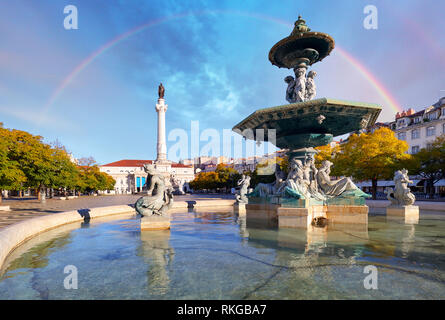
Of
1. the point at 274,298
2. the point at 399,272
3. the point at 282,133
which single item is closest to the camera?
the point at 274,298

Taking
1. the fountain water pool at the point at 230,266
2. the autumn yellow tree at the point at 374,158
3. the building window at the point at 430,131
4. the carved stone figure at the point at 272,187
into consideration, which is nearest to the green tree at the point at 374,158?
the autumn yellow tree at the point at 374,158

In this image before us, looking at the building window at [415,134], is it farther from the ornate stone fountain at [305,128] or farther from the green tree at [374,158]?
the ornate stone fountain at [305,128]

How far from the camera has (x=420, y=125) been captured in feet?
153

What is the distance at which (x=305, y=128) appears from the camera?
1012 cm

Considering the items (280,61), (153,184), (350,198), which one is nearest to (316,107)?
(350,198)

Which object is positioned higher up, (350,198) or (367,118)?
(367,118)

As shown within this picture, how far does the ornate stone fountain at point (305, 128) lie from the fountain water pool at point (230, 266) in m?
1.69

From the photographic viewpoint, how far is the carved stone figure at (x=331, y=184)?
9305 millimetres

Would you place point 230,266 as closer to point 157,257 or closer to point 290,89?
point 157,257

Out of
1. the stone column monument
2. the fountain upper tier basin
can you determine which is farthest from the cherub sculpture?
the stone column monument

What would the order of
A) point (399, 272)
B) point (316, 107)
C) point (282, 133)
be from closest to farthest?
point (399, 272)
point (316, 107)
point (282, 133)

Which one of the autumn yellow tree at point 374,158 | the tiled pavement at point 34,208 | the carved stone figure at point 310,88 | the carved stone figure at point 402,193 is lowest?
the tiled pavement at point 34,208

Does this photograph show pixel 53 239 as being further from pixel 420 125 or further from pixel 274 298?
pixel 420 125
